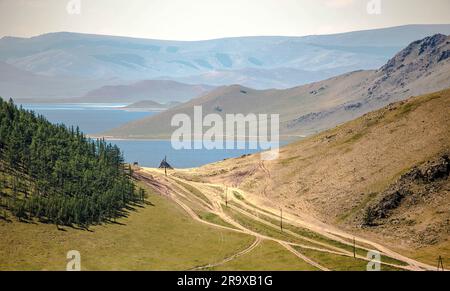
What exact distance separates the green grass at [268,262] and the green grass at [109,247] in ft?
20.4

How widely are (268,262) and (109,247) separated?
49.1 m

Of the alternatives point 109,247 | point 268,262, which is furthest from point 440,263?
point 109,247

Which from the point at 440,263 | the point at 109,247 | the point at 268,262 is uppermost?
the point at 109,247

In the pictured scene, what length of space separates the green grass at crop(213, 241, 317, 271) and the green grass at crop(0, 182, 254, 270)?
6.22 metres

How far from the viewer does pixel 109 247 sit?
180 metres

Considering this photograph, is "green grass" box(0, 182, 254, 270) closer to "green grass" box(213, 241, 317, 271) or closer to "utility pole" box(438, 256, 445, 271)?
"green grass" box(213, 241, 317, 271)

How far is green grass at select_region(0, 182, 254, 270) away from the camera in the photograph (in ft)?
535

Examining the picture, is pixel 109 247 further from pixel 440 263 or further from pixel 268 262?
pixel 440 263

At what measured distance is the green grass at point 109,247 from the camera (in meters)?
163

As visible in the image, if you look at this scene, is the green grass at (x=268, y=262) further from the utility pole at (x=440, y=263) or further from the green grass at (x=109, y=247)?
the utility pole at (x=440, y=263)
